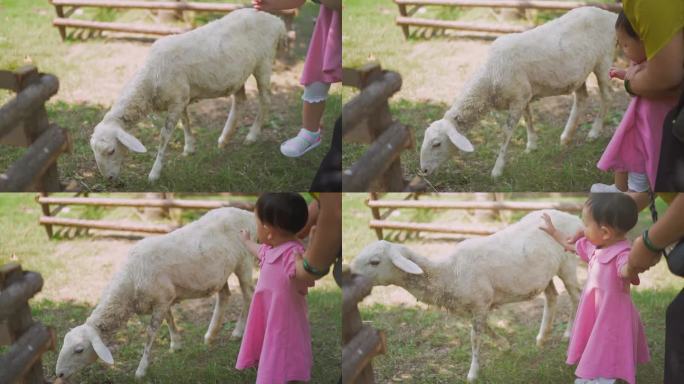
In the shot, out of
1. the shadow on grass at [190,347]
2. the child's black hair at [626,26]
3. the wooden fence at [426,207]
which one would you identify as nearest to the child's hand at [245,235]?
the shadow on grass at [190,347]

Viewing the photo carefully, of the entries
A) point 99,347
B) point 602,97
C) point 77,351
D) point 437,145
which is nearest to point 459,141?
point 437,145

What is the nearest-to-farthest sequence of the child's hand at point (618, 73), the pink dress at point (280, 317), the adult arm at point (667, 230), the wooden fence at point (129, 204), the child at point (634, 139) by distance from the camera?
the adult arm at point (667, 230), the child at point (634, 139), the child's hand at point (618, 73), the pink dress at point (280, 317), the wooden fence at point (129, 204)

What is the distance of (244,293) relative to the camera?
4.21m

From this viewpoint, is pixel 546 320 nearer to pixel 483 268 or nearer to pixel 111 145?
pixel 483 268

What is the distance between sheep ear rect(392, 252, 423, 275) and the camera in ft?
13.1

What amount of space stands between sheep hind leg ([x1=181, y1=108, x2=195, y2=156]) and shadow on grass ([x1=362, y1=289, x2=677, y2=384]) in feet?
3.05

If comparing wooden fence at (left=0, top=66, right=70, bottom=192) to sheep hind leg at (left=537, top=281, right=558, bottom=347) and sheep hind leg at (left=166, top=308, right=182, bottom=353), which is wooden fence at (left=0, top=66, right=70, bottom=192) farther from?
sheep hind leg at (left=537, top=281, right=558, bottom=347)

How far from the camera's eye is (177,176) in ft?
13.5

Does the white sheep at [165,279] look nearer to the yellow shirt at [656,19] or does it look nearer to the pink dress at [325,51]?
the pink dress at [325,51]

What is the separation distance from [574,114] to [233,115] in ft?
4.32

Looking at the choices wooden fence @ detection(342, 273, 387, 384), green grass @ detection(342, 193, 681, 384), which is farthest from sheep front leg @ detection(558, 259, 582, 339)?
wooden fence @ detection(342, 273, 387, 384)

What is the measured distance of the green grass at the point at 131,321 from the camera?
4.17m

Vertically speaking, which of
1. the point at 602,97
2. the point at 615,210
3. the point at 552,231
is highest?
the point at 602,97

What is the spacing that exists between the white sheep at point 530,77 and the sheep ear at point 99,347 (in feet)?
4.52
